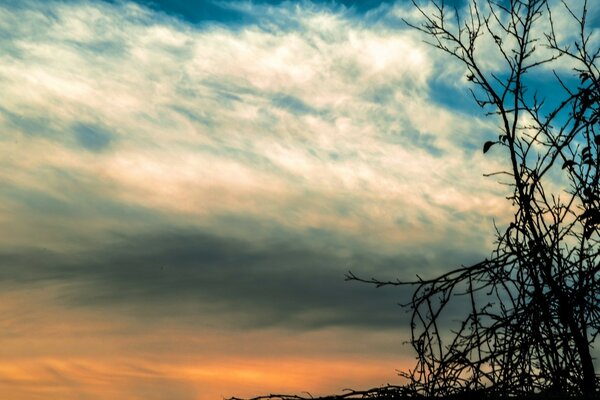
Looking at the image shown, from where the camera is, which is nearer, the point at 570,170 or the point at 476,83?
the point at 570,170

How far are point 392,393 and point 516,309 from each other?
1130 mm

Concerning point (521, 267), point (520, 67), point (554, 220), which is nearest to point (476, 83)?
point (520, 67)

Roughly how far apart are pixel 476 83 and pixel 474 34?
0.53 metres

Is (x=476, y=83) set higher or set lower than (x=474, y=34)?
lower

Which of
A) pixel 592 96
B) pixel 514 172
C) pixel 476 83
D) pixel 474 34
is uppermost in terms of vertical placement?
pixel 474 34

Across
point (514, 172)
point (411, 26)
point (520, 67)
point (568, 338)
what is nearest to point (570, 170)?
point (514, 172)

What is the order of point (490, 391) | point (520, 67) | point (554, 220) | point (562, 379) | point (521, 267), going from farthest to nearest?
point (520, 67) → point (554, 220) → point (521, 267) → point (562, 379) → point (490, 391)

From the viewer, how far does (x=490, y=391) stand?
4637 millimetres

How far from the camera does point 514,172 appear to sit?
5.96 m

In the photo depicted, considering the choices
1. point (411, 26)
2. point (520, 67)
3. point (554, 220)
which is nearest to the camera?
point (554, 220)

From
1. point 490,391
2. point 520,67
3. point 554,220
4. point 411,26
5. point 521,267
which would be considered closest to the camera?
point 490,391

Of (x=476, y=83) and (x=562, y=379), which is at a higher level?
(x=476, y=83)

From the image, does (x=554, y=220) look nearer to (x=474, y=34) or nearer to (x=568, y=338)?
(x=568, y=338)

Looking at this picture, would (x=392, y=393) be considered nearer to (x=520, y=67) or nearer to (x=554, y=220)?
(x=554, y=220)
